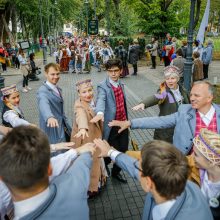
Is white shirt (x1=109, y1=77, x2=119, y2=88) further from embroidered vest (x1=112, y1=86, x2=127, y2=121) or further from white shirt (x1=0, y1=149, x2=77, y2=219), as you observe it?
white shirt (x1=0, y1=149, x2=77, y2=219)

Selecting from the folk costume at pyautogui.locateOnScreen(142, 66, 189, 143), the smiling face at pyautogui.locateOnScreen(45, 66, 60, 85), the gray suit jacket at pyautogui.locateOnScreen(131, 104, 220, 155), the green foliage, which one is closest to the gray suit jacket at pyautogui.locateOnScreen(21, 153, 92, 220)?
the gray suit jacket at pyautogui.locateOnScreen(131, 104, 220, 155)

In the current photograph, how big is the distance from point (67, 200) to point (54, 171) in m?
0.63

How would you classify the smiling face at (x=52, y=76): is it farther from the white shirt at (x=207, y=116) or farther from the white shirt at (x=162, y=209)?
the white shirt at (x=162, y=209)

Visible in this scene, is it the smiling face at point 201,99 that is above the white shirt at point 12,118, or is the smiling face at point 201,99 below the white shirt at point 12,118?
above

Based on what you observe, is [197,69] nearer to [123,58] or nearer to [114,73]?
[123,58]

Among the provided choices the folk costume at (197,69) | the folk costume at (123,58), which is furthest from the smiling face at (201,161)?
the folk costume at (123,58)

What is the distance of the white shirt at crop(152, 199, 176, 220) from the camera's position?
186 cm

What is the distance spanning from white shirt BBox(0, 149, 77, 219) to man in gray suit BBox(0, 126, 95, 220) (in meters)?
0.49

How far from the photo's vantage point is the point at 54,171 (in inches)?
94.9

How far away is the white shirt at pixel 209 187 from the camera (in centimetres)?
238

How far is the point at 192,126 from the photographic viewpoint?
130 inches

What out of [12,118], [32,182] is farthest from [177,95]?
[32,182]

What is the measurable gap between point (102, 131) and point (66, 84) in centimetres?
1082

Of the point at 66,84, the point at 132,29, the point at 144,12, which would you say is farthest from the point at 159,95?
the point at 132,29
